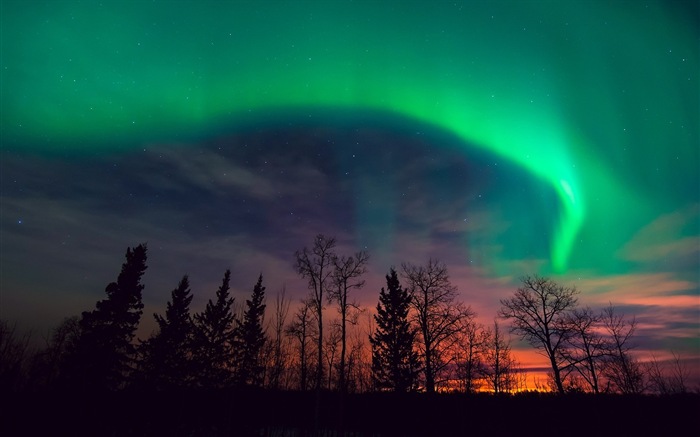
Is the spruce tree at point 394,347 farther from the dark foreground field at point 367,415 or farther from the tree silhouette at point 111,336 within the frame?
the tree silhouette at point 111,336

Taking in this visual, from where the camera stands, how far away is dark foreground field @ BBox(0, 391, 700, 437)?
29.5 m

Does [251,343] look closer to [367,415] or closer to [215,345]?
[215,345]

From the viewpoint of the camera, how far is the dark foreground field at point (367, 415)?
96.9ft

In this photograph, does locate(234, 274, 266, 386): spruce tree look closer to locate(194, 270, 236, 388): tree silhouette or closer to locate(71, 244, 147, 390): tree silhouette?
locate(194, 270, 236, 388): tree silhouette

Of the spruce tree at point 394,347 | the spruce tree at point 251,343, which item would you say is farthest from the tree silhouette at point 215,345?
the spruce tree at point 394,347

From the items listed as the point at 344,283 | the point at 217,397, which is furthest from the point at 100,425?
the point at 344,283

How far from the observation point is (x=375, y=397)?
130 feet

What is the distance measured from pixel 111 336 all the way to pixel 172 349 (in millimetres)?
9377

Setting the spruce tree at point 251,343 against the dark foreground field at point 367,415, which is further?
the spruce tree at point 251,343

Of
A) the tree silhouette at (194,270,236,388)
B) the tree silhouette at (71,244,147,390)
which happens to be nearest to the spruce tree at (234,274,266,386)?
the tree silhouette at (194,270,236,388)

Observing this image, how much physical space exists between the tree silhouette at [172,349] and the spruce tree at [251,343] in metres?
5.96

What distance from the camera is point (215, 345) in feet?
137

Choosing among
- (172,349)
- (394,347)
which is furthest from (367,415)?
(172,349)

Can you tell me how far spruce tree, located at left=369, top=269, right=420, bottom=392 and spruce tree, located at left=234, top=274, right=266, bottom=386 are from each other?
15.9 metres
